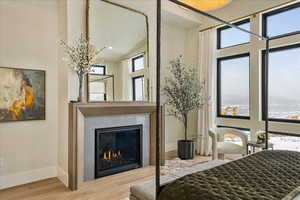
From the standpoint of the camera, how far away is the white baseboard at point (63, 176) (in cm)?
301

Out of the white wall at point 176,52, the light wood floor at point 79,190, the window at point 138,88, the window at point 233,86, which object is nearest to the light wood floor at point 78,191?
the light wood floor at point 79,190

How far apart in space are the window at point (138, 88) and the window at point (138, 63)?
6.9 inches

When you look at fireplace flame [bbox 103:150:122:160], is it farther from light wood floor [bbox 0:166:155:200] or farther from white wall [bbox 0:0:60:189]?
white wall [bbox 0:0:60:189]

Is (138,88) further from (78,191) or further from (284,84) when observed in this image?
(284,84)

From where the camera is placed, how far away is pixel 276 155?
196 centimetres

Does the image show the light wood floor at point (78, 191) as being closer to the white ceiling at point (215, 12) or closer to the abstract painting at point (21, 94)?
the abstract painting at point (21, 94)

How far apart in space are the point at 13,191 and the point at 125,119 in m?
1.86

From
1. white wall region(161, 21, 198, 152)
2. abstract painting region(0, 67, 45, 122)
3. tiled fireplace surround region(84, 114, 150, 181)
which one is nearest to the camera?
abstract painting region(0, 67, 45, 122)

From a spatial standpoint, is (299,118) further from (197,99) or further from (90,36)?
(90,36)

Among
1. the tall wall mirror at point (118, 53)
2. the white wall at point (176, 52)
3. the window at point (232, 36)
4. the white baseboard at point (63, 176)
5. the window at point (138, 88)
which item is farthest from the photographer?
the white wall at point (176, 52)

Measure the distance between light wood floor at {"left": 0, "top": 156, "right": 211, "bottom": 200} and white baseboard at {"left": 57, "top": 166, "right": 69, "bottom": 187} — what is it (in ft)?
0.16

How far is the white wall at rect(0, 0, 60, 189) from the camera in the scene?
294cm

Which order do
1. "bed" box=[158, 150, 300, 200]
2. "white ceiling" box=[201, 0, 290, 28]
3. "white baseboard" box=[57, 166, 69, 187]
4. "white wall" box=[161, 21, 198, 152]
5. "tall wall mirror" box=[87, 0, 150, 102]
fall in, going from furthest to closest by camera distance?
"white wall" box=[161, 21, 198, 152]
"white ceiling" box=[201, 0, 290, 28]
"tall wall mirror" box=[87, 0, 150, 102]
"white baseboard" box=[57, 166, 69, 187]
"bed" box=[158, 150, 300, 200]

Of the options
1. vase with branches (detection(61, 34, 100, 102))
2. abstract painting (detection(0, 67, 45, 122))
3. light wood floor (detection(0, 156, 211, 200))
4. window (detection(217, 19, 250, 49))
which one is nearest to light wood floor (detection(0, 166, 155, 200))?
light wood floor (detection(0, 156, 211, 200))
